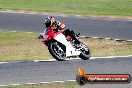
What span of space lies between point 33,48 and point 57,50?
51.6 ft

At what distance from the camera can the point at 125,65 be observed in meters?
22.0

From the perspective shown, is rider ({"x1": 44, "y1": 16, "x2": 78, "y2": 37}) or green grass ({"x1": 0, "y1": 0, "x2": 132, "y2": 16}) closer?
rider ({"x1": 44, "y1": 16, "x2": 78, "y2": 37})

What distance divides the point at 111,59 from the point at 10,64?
5755 mm

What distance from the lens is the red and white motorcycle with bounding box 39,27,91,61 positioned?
34.6 ft

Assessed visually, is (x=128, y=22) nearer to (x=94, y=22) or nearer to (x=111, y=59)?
(x=94, y=22)

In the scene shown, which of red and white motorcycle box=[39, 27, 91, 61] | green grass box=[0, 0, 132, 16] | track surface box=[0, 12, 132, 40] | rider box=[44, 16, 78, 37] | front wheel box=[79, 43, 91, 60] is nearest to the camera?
rider box=[44, 16, 78, 37]

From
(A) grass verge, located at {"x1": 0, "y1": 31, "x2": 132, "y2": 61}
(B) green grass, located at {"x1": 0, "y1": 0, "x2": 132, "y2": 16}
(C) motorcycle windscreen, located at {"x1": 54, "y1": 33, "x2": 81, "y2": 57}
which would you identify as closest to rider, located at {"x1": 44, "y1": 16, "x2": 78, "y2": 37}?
(C) motorcycle windscreen, located at {"x1": 54, "y1": 33, "x2": 81, "y2": 57}

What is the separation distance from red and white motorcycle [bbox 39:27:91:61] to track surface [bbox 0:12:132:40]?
795 inches

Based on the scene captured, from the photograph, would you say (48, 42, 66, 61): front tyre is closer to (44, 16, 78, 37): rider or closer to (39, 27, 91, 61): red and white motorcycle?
(39, 27, 91, 61): red and white motorcycle

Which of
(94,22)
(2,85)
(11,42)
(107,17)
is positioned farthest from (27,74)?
(107,17)

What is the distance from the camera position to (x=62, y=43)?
1079 centimetres

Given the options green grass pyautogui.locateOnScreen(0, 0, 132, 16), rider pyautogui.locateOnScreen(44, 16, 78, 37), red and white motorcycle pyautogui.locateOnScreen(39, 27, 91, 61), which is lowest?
green grass pyautogui.locateOnScreen(0, 0, 132, 16)

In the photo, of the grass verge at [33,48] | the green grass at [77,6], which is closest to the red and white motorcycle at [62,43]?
the grass verge at [33,48]

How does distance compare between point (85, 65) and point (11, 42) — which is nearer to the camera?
point (85, 65)
